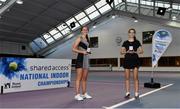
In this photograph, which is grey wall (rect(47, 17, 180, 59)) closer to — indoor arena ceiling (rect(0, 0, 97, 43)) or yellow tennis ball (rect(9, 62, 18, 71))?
indoor arena ceiling (rect(0, 0, 97, 43))

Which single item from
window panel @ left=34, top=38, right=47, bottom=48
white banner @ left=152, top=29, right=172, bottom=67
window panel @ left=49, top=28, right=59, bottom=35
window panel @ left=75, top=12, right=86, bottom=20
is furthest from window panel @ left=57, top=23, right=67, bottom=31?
white banner @ left=152, top=29, right=172, bottom=67

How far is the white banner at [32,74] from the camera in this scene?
23.5 ft

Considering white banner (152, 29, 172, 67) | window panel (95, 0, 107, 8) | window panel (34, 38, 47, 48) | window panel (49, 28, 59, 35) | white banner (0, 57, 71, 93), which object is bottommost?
white banner (0, 57, 71, 93)

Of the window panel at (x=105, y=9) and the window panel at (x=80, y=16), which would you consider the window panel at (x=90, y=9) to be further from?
the window panel at (x=105, y=9)

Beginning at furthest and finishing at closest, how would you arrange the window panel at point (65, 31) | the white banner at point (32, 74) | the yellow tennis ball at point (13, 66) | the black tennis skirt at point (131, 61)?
the window panel at point (65, 31)
the yellow tennis ball at point (13, 66)
the white banner at point (32, 74)
the black tennis skirt at point (131, 61)

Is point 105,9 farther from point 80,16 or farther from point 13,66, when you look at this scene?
point 13,66

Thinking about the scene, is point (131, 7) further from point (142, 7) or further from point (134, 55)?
point (134, 55)

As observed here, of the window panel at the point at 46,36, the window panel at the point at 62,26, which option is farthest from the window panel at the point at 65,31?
the window panel at the point at 46,36

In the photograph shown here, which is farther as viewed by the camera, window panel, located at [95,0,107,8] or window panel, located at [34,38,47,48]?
window panel, located at [34,38,47,48]

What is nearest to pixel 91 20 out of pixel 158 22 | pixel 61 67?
pixel 158 22

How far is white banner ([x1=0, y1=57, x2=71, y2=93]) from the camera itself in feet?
23.5

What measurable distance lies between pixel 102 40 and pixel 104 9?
4428 mm

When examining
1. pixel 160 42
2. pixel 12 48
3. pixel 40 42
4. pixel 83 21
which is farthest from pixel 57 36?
pixel 160 42

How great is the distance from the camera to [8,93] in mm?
7035
